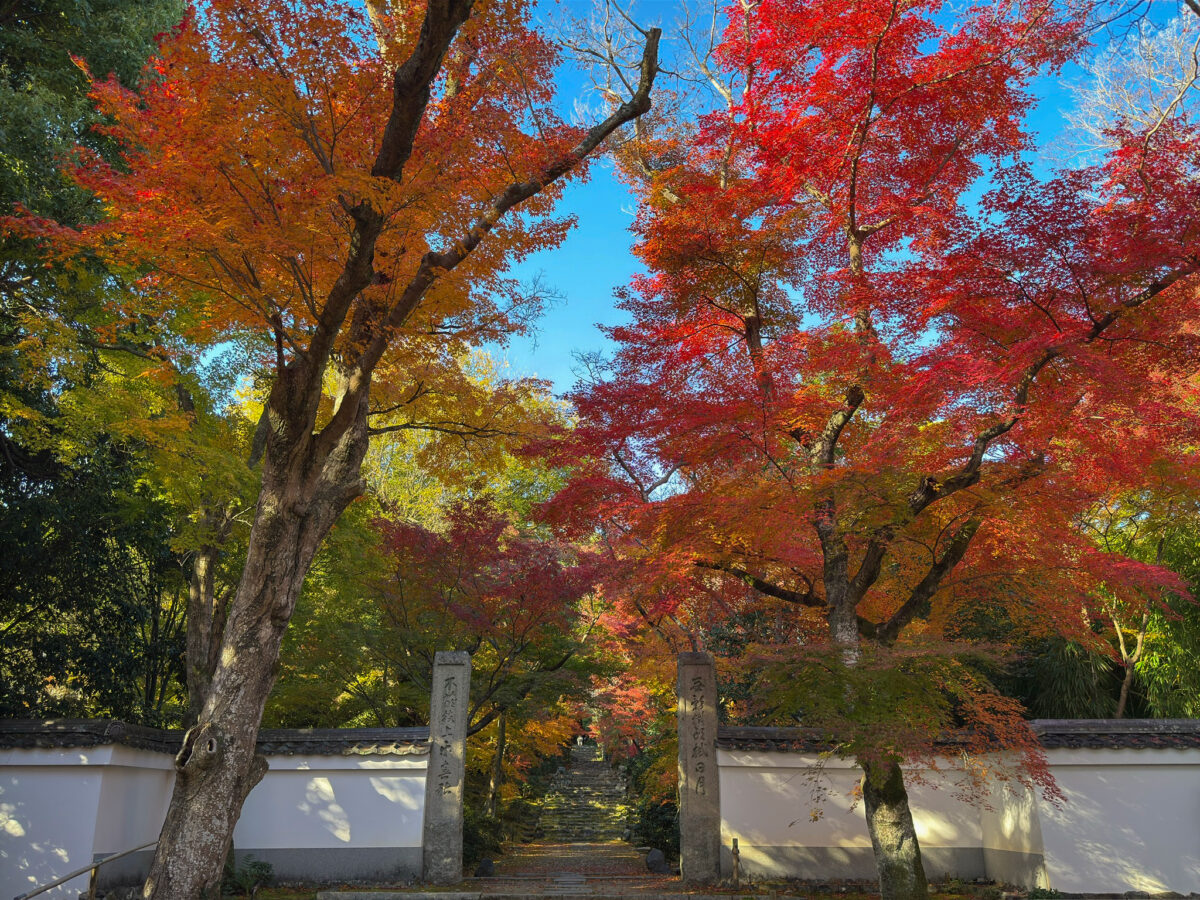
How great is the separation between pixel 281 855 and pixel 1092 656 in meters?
13.0

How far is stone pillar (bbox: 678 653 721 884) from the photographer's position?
9.55 metres

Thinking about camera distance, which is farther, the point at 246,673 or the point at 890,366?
the point at 890,366

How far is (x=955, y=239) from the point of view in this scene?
7125 millimetres

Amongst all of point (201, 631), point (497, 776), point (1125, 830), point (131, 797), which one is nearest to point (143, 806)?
point (131, 797)

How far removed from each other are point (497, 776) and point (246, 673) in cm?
1046

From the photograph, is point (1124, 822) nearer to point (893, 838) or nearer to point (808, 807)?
point (893, 838)

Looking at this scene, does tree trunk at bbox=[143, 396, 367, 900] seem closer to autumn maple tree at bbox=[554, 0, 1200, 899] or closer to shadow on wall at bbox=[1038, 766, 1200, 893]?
autumn maple tree at bbox=[554, 0, 1200, 899]

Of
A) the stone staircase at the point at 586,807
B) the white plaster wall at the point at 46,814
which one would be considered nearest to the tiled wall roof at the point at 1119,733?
the white plaster wall at the point at 46,814

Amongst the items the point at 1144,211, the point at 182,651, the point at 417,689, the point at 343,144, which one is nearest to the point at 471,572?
the point at 417,689

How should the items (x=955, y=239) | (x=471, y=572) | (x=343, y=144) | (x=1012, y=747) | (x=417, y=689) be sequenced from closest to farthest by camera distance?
1. (x=343, y=144)
2. (x=955, y=239)
3. (x=1012, y=747)
4. (x=471, y=572)
5. (x=417, y=689)

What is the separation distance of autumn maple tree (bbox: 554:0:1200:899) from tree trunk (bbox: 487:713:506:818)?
296 inches

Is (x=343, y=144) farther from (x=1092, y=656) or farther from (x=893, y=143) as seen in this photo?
(x=1092, y=656)

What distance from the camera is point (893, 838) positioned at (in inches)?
286

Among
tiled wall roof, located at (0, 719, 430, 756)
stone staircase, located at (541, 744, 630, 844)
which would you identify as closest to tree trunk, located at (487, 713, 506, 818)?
stone staircase, located at (541, 744, 630, 844)
